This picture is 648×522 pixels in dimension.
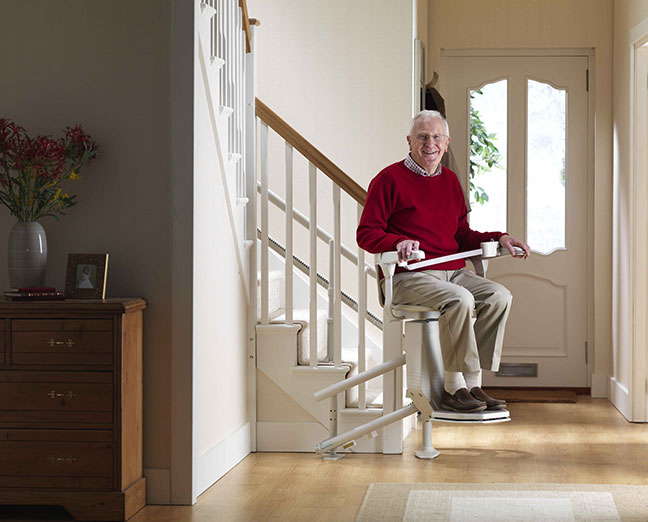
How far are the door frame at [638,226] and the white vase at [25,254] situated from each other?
318 centimetres

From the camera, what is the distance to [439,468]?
3.77m

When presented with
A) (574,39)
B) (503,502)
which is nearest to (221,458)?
(503,502)

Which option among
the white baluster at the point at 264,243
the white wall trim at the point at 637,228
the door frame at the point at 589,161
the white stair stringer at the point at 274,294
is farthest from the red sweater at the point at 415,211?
the door frame at the point at 589,161

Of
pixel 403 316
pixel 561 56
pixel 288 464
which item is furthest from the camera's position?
pixel 561 56

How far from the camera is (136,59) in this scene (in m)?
3.29

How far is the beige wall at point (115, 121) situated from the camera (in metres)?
3.26

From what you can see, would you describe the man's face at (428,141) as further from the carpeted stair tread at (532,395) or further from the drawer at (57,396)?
the carpeted stair tread at (532,395)

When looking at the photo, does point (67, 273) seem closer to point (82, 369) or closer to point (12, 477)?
point (82, 369)

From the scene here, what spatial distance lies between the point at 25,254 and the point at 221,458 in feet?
3.71

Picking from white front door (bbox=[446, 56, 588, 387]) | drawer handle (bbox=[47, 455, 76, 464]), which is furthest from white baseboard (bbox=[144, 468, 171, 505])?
white front door (bbox=[446, 56, 588, 387])

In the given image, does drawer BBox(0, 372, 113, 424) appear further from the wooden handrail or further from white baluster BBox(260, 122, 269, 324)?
the wooden handrail

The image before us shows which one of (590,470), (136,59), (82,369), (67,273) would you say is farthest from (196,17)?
(590,470)

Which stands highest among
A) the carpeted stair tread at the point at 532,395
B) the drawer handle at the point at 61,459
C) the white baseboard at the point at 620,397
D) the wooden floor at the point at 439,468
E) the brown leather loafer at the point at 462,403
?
the brown leather loafer at the point at 462,403

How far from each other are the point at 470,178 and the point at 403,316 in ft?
7.93
